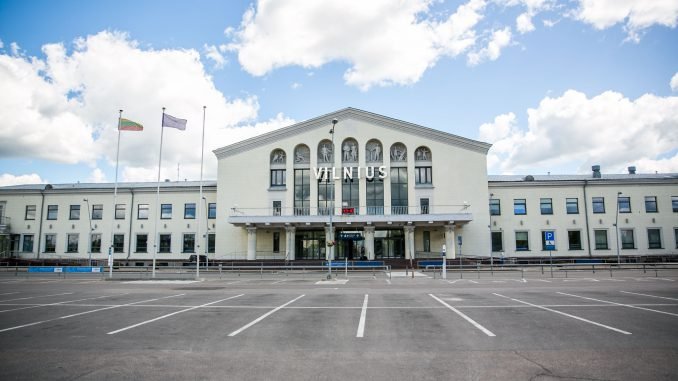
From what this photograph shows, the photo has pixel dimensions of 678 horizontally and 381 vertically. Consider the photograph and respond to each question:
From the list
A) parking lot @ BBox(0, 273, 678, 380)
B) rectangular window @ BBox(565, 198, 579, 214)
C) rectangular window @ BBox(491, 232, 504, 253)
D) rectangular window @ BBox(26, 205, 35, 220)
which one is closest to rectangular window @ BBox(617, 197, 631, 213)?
rectangular window @ BBox(565, 198, 579, 214)

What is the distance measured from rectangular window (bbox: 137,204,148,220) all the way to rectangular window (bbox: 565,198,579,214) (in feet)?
A: 158

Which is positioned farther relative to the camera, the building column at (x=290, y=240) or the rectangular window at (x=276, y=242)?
the rectangular window at (x=276, y=242)

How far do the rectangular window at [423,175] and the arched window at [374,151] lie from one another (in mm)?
4111

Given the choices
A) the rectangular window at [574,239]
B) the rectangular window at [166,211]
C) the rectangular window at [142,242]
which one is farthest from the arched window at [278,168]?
the rectangular window at [574,239]

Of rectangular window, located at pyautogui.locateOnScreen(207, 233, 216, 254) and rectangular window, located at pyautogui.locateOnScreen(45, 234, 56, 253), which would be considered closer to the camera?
rectangular window, located at pyautogui.locateOnScreen(207, 233, 216, 254)

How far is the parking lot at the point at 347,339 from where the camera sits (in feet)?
23.1

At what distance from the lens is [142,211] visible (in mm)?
50469

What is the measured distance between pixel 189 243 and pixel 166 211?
4859 millimetres

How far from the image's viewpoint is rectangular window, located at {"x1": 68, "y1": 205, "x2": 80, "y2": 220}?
2021 inches

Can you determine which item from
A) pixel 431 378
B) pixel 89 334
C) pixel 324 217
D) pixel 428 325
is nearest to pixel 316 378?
pixel 431 378

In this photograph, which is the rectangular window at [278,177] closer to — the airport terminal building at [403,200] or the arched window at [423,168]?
the airport terminal building at [403,200]

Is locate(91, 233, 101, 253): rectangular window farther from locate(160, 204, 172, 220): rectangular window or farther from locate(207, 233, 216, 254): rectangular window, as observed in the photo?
locate(207, 233, 216, 254): rectangular window

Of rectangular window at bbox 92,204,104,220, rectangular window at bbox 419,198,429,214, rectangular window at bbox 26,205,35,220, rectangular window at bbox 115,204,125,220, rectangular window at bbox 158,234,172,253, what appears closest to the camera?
rectangular window at bbox 419,198,429,214

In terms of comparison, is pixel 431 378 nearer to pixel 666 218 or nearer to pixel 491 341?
pixel 491 341
